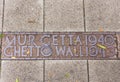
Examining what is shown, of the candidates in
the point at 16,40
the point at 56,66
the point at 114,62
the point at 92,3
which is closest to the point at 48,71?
the point at 56,66

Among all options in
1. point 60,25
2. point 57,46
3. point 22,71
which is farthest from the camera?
point 60,25

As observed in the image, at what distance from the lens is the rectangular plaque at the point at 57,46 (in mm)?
4062

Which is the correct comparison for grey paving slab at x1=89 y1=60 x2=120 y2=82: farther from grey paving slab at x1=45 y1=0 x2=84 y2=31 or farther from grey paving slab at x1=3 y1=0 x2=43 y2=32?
grey paving slab at x1=3 y1=0 x2=43 y2=32

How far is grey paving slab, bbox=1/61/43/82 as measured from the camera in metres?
3.95

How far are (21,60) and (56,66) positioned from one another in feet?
1.89

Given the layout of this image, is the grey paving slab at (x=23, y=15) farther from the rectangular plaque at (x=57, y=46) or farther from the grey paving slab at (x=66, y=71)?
the grey paving slab at (x=66, y=71)

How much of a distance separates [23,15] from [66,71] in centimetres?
119

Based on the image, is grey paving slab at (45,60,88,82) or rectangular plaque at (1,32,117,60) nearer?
grey paving slab at (45,60,88,82)

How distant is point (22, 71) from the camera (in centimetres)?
398

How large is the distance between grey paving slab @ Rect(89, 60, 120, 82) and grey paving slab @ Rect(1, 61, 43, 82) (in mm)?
824

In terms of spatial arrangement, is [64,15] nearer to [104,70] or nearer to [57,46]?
[57,46]

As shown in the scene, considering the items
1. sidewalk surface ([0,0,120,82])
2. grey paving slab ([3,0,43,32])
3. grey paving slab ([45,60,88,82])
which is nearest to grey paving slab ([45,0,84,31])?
sidewalk surface ([0,0,120,82])

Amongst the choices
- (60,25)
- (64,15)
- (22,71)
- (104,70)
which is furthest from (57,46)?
(104,70)

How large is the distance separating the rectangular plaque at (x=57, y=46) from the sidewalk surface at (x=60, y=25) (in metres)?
0.09
